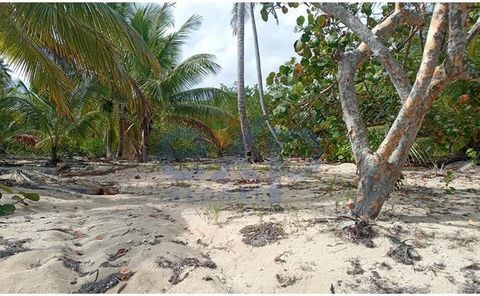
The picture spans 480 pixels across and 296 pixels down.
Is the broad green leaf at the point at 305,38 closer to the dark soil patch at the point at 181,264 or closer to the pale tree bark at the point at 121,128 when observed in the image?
the dark soil patch at the point at 181,264

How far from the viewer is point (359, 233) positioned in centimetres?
237

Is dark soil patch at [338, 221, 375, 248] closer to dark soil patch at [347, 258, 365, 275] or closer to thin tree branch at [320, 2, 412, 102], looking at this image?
dark soil patch at [347, 258, 365, 275]

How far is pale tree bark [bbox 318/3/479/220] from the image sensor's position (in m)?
2.25

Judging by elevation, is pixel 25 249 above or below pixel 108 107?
below

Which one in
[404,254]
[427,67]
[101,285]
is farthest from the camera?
[427,67]

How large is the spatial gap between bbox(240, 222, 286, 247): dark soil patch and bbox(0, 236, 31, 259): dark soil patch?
4.47 feet

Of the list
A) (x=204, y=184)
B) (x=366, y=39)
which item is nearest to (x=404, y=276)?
(x=366, y=39)

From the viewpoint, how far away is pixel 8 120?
8383mm

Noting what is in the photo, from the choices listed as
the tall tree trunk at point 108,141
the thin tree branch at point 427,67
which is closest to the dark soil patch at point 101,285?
the thin tree branch at point 427,67

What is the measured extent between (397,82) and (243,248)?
1.50 meters

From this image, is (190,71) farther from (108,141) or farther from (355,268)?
(355,268)

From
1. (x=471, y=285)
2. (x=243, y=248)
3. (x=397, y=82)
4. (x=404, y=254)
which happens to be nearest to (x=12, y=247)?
(x=243, y=248)

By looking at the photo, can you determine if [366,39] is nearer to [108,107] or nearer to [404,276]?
[404,276]

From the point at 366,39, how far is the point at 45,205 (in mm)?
3281
